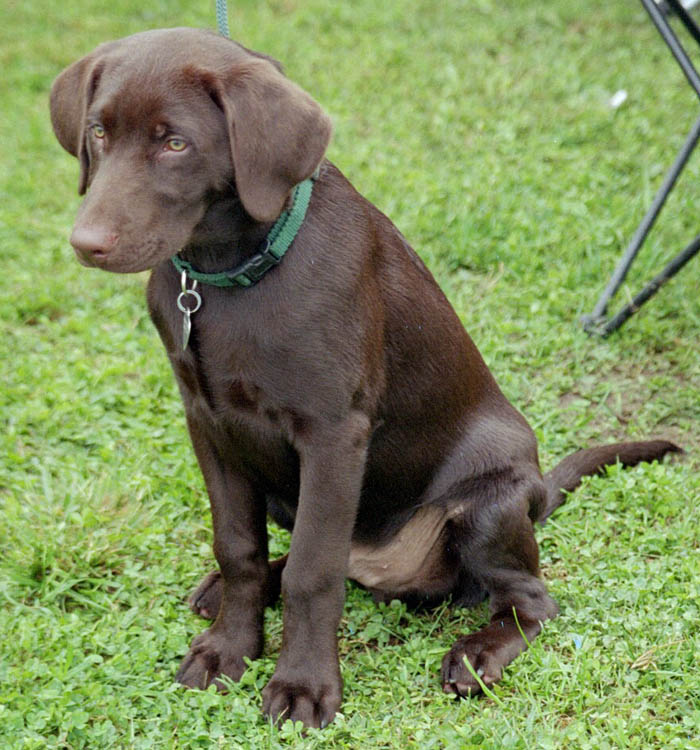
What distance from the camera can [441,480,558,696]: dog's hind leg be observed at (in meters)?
2.81

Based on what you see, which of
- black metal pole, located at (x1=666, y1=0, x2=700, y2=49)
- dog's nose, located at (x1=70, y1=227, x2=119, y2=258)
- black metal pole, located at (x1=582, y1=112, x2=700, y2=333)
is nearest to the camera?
dog's nose, located at (x1=70, y1=227, x2=119, y2=258)

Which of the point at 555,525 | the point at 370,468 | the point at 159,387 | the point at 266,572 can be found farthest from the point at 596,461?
the point at 159,387

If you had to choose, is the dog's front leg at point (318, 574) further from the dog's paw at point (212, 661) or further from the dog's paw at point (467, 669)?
the dog's paw at point (467, 669)

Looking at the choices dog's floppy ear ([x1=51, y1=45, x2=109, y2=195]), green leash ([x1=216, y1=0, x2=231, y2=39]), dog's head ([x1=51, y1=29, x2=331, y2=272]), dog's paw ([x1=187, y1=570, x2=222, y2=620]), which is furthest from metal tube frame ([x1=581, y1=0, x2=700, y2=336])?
dog's floppy ear ([x1=51, y1=45, x2=109, y2=195])

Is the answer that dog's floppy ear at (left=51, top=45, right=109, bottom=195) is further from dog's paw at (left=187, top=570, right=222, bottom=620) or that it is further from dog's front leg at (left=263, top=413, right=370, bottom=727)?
dog's paw at (left=187, top=570, right=222, bottom=620)

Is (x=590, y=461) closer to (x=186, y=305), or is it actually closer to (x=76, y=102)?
(x=186, y=305)

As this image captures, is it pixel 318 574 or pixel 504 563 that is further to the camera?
pixel 504 563

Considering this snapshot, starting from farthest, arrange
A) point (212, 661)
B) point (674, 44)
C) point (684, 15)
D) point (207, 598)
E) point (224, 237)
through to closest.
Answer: point (684, 15) < point (674, 44) < point (207, 598) < point (212, 661) < point (224, 237)

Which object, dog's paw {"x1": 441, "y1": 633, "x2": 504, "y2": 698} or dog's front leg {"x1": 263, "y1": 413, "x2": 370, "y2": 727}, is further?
dog's paw {"x1": 441, "y1": 633, "x2": 504, "y2": 698}

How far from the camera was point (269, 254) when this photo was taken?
2.49m

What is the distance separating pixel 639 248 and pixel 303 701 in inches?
93.8

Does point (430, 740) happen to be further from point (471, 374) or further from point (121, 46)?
point (121, 46)

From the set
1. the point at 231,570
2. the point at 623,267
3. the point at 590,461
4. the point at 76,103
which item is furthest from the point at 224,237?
the point at 623,267

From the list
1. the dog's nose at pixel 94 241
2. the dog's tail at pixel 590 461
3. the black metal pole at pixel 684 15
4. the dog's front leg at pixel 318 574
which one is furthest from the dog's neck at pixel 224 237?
the black metal pole at pixel 684 15
